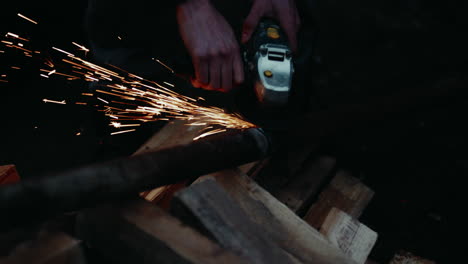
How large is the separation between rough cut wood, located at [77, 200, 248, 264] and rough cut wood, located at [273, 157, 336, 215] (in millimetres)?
896

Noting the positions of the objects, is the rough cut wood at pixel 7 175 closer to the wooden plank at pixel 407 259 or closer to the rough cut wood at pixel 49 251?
the rough cut wood at pixel 49 251

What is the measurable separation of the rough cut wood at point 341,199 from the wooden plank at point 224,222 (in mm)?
765

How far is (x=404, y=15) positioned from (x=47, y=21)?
3.12m

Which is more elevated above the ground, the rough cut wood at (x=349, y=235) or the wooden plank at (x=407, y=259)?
the rough cut wood at (x=349, y=235)

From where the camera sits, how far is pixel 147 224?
128 cm

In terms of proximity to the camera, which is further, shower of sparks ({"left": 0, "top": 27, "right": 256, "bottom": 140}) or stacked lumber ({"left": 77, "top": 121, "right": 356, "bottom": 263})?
shower of sparks ({"left": 0, "top": 27, "right": 256, "bottom": 140})

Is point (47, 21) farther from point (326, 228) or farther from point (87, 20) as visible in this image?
point (326, 228)

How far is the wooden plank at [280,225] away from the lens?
147cm

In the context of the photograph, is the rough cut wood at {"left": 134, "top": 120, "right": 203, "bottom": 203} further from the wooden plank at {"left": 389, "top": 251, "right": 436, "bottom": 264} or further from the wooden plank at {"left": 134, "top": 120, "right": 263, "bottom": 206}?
the wooden plank at {"left": 389, "top": 251, "right": 436, "bottom": 264}

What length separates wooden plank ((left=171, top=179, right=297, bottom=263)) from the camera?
130 cm

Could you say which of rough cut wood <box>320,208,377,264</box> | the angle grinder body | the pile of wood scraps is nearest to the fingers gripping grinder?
the angle grinder body

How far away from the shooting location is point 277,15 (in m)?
2.09

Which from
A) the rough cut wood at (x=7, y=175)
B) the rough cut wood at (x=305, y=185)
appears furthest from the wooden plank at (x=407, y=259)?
the rough cut wood at (x=7, y=175)

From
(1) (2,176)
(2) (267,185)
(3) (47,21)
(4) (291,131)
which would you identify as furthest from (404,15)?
(1) (2,176)
